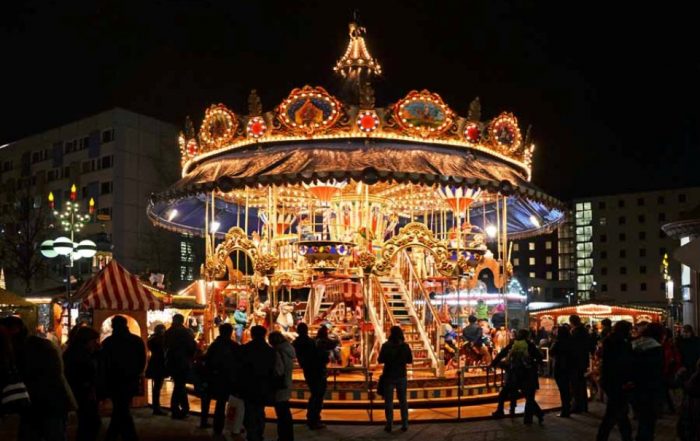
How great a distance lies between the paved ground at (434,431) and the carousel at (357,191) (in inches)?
118

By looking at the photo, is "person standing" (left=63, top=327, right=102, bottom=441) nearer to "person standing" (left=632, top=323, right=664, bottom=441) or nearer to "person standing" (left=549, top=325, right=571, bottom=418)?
"person standing" (left=632, top=323, right=664, bottom=441)

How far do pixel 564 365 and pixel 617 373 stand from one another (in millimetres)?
4391

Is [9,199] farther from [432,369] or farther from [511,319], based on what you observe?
[432,369]

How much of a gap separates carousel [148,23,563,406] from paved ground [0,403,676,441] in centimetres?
299

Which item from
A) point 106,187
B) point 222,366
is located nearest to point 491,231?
point 222,366

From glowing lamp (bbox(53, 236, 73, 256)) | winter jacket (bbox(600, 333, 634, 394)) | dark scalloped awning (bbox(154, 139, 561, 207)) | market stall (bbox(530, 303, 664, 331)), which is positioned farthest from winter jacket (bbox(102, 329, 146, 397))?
market stall (bbox(530, 303, 664, 331))

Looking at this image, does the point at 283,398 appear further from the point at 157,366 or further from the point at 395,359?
the point at 157,366

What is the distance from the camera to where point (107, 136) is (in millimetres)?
57906

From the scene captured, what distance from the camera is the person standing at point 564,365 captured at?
1413 centimetres

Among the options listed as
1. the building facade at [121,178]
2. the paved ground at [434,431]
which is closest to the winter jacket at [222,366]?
the paved ground at [434,431]

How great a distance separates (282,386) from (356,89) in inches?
401

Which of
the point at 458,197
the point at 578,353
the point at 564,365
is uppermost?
the point at 458,197

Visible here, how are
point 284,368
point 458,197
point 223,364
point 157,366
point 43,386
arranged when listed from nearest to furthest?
1. point 43,386
2. point 284,368
3. point 223,364
4. point 157,366
5. point 458,197

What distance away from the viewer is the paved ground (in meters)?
12.0
